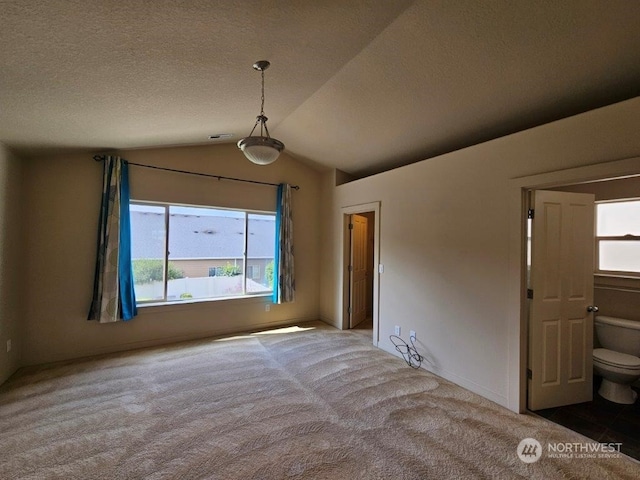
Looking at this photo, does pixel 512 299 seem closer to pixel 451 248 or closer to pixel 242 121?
pixel 451 248

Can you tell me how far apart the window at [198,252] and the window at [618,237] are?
15.4 feet

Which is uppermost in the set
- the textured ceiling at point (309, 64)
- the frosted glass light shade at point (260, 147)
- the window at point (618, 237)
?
the textured ceiling at point (309, 64)

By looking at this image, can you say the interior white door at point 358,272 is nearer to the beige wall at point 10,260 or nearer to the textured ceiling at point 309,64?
the textured ceiling at point 309,64

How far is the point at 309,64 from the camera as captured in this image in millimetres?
2449

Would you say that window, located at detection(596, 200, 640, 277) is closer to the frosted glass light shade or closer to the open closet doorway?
the open closet doorway

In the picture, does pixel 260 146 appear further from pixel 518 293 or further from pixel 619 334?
pixel 619 334

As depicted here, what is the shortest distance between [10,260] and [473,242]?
4974mm

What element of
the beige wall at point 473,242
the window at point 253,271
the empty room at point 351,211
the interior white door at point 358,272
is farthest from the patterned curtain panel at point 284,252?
the beige wall at point 473,242

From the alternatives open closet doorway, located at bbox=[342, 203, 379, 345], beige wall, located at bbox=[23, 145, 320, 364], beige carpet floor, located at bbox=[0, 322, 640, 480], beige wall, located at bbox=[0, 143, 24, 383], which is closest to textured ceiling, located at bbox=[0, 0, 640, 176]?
beige wall, located at bbox=[0, 143, 24, 383]

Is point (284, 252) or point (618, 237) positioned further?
point (284, 252)

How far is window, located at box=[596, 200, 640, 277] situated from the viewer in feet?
10.3

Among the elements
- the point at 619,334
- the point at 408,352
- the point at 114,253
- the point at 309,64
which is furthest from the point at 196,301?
the point at 619,334

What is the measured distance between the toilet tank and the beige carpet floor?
1436mm

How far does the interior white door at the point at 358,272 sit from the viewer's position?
4895 mm
